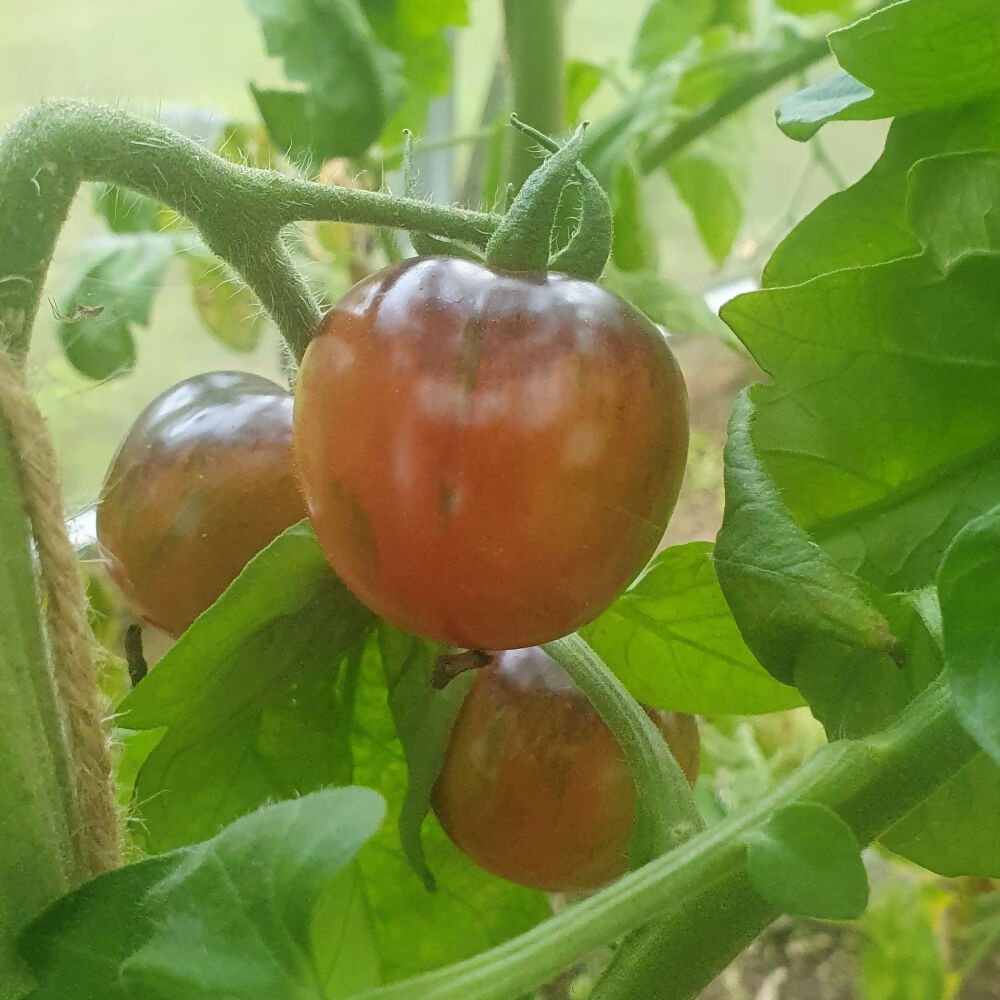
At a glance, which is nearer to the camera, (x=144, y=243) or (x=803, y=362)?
(x=803, y=362)

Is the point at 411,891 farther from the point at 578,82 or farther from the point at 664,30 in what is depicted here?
the point at 664,30

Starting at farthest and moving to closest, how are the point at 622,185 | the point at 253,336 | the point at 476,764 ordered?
the point at 253,336 → the point at 622,185 → the point at 476,764

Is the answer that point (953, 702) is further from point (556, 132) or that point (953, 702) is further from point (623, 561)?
point (556, 132)

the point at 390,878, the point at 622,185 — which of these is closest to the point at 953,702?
the point at 390,878

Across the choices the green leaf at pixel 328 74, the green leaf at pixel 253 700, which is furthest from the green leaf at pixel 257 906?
the green leaf at pixel 328 74

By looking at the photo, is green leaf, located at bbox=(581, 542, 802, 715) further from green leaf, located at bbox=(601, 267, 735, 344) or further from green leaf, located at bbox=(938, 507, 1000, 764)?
green leaf, located at bbox=(601, 267, 735, 344)

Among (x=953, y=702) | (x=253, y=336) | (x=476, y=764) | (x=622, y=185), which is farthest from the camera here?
(x=253, y=336)
